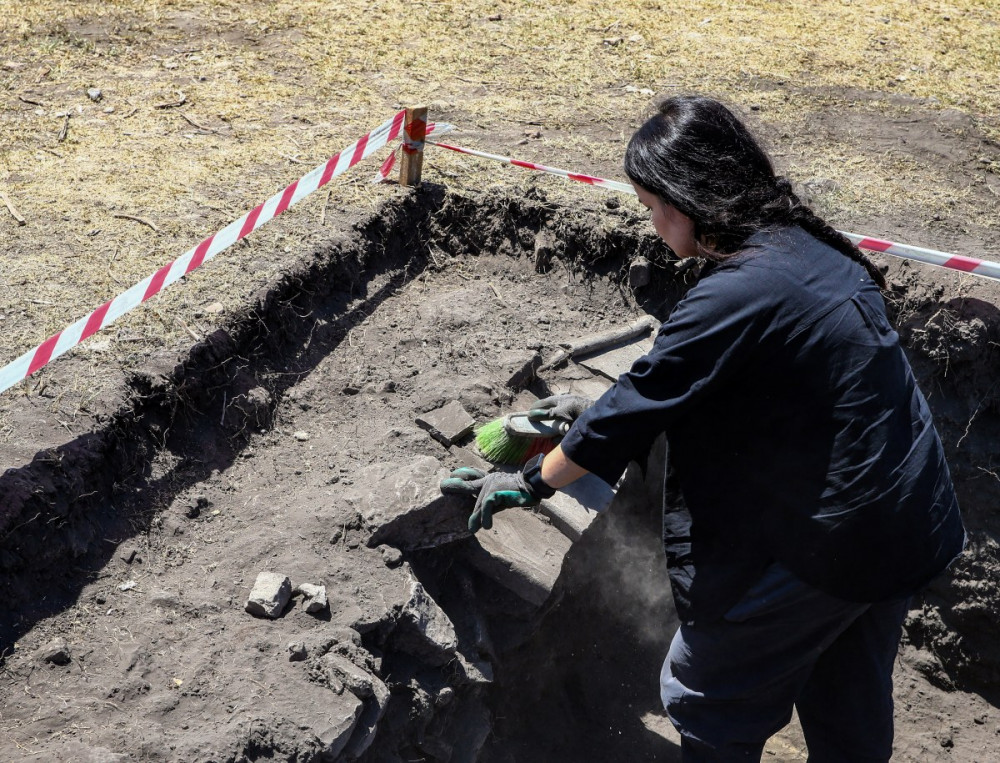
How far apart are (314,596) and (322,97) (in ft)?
15.6

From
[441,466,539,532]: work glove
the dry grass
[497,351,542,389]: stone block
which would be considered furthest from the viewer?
the dry grass


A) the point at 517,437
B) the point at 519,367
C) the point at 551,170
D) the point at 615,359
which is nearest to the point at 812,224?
the point at 517,437

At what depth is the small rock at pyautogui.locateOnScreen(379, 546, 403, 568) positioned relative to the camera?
3.58 meters

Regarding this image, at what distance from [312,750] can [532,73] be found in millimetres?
6157

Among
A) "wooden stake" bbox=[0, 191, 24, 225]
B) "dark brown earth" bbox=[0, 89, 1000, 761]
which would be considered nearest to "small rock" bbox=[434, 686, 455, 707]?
"dark brown earth" bbox=[0, 89, 1000, 761]

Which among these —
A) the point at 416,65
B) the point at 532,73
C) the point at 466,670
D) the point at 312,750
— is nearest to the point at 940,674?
the point at 466,670

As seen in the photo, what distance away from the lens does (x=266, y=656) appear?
123 inches

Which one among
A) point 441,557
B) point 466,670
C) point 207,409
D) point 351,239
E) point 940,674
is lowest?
point 940,674

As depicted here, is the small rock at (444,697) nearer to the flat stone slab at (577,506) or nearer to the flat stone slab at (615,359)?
the flat stone slab at (577,506)

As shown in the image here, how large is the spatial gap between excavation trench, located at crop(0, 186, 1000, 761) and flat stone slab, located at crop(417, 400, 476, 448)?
86mm

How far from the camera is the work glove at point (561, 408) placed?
139 inches

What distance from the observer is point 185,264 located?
4367 millimetres

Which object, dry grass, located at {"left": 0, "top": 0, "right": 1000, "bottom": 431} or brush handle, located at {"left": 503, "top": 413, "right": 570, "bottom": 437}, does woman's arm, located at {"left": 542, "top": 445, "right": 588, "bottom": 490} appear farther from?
dry grass, located at {"left": 0, "top": 0, "right": 1000, "bottom": 431}

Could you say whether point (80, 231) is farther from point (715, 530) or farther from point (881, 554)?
point (881, 554)
